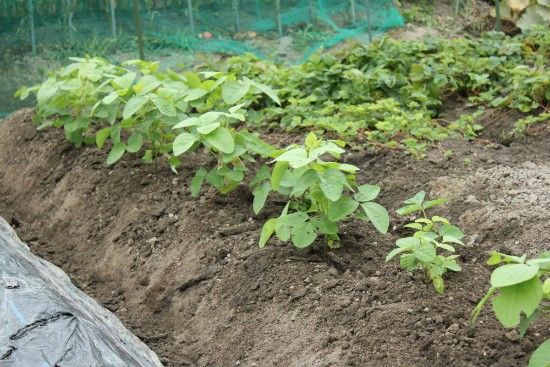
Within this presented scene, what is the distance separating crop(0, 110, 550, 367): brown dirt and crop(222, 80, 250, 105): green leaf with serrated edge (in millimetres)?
473

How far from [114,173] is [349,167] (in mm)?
2022

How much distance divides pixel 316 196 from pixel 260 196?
1.26 feet

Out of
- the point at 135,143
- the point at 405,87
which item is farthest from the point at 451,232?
the point at 405,87

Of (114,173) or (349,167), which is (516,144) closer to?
(349,167)

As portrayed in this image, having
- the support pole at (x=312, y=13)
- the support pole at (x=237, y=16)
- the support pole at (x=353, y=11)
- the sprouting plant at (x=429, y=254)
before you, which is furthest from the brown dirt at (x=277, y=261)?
the support pole at (x=353, y=11)

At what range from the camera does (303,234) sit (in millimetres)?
3707

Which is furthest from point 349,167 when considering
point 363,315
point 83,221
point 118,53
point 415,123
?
point 118,53

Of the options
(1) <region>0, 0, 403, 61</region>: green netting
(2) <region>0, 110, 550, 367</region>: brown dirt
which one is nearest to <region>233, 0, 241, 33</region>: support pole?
(1) <region>0, 0, 403, 61</region>: green netting

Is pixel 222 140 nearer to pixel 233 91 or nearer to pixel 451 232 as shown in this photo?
pixel 233 91

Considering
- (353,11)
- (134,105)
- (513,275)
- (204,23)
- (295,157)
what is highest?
(513,275)

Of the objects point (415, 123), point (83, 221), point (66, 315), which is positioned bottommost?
point (83, 221)

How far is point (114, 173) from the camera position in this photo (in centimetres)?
523

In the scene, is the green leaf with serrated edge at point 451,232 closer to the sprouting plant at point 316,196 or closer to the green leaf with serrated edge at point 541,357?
the sprouting plant at point 316,196

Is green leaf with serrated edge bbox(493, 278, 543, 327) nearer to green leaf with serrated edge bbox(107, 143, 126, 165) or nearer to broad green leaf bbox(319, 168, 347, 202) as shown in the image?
broad green leaf bbox(319, 168, 347, 202)
